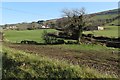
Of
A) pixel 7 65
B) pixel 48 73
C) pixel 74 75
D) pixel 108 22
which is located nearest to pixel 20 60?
pixel 7 65

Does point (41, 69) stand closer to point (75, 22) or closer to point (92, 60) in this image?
point (92, 60)

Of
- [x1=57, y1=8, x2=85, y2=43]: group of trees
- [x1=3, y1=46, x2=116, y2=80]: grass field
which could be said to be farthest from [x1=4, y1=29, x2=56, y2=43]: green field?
[x1=3, y1=46, x2=116, y2=80]: grass field

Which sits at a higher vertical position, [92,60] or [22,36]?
[22,36]

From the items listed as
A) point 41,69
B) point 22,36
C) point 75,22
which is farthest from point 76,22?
point 41,69

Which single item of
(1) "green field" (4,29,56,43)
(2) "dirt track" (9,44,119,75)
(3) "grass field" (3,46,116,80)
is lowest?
(2) "dirt track" (9,44,119,75)

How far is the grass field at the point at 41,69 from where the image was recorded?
9.64m

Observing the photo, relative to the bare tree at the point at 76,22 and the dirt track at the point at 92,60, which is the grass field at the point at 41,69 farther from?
the bare tree at the point at 76,22

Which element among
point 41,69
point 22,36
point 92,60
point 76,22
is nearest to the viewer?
point 41,69

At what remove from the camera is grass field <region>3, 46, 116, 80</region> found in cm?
964

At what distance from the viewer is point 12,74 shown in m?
11.7

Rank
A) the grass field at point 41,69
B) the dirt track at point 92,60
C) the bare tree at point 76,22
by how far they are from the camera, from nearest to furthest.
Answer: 1. the grass field at point 41,69
2. the dirt track at point 92,60
3. the bare tree at point 76,22

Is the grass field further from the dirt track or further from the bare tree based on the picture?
the bare tree

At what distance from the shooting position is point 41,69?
10984mm

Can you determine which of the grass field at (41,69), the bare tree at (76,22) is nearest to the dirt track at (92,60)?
the grass field at (41,69)
